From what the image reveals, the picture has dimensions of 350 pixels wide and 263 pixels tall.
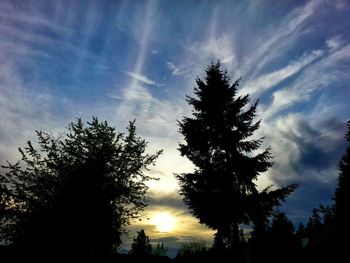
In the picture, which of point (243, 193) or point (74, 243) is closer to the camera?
point (74, 243)

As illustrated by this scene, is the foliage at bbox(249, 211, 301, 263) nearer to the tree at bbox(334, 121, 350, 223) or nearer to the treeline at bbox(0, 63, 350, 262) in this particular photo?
the treeline at bbox(0, 63, 350, 262)

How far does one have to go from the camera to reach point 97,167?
1220cm

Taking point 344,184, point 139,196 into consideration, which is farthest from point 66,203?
point 344,184

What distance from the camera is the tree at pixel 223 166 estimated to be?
16.3 meters

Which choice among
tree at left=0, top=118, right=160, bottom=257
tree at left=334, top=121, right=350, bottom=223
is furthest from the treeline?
tree at left=334, top=121, right=350, bottom=223

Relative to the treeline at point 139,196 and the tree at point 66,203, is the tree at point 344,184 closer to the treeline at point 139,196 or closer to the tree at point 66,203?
the treeline at point 139,196

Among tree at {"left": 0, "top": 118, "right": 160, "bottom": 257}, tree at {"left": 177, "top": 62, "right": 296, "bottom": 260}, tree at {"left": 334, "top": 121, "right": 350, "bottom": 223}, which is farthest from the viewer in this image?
tree at {"left": 334, "top": 121, "right": 350, "bottom": 223}

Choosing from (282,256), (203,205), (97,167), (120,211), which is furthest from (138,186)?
(282,256)

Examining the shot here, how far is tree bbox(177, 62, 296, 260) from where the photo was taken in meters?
16.3

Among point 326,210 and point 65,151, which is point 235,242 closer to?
point 65,151

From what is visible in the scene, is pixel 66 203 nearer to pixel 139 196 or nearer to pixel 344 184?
pixel 139 196

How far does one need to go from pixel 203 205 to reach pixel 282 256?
6022 mm

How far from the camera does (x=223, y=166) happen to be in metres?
17.7

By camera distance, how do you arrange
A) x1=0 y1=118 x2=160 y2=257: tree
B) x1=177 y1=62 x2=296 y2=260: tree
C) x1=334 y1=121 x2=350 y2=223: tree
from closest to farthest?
x1=0 y1=118 x2=160 y2=257: tree → x1=177 y1=62 x2=296 y2=260: tree → x1=334 y1=121 x2=350 y2=223: tree
